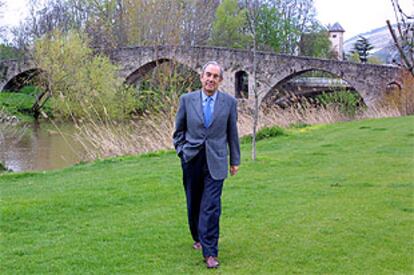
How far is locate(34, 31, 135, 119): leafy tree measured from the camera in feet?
70.2

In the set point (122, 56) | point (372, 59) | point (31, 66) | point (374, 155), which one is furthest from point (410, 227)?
point (372, 59)

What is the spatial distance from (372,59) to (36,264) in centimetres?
5618

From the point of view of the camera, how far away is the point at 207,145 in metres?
4.86

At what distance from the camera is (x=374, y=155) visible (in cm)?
1064

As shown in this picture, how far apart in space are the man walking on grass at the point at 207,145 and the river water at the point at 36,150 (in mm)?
A: 10569

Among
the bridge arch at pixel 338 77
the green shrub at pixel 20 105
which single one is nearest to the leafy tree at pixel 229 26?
the bridge arch at pixel 338 77

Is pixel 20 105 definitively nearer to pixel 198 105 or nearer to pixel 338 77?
pixel 338 77

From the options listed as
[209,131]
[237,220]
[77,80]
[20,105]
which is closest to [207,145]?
[209,131]

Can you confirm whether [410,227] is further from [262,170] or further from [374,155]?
[374,155]

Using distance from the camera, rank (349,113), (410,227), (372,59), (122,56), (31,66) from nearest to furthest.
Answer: (410,227) < (349,113) < (122,56) < (31,66) < (372,59)

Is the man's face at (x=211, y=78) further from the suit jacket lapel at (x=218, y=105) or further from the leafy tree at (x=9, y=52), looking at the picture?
the leafy tree at (x=9, y=52)

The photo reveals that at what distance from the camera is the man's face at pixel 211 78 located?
4.81 m

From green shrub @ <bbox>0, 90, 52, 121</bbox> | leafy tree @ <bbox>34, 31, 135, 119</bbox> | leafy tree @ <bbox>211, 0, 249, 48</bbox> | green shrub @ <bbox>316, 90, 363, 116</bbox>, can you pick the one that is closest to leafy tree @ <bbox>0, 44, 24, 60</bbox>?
green shrub @ <bbox>0, 90, 52, 121</bbox>

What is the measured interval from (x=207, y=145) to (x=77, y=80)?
798 inches
